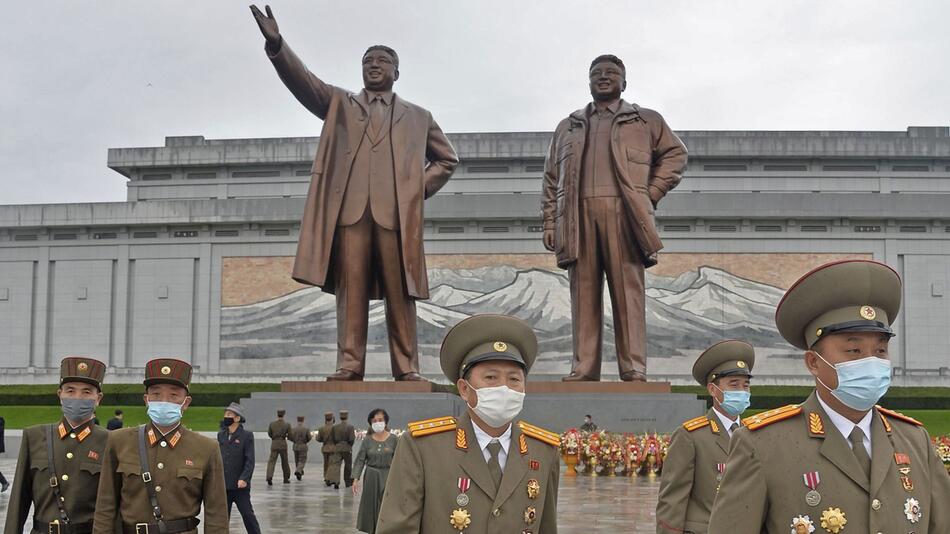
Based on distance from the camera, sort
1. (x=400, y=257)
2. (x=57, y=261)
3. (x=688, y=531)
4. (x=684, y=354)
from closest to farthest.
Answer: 1. (x=688, y=531)
2. (x=400, y=257)
3. (x=684, y=354)
4. (x=57, y=261)

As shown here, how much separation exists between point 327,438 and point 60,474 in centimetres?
624

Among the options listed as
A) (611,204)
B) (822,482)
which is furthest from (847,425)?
(611,204)

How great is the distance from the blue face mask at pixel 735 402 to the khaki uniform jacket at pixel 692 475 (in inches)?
7.6

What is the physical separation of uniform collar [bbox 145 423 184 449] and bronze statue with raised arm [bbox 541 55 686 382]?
7971 millimetres

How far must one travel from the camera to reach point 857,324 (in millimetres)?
2674

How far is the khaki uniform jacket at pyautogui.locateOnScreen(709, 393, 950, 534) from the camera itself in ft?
8.51

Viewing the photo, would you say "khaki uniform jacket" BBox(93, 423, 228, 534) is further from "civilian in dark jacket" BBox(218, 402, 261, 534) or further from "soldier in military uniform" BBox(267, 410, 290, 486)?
"soldier in military uniform" BBox(267, 410, 290, 486)

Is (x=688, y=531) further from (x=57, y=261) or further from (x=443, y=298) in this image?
(x=57, y=261)

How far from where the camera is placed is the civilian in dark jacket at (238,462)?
7.36 metres

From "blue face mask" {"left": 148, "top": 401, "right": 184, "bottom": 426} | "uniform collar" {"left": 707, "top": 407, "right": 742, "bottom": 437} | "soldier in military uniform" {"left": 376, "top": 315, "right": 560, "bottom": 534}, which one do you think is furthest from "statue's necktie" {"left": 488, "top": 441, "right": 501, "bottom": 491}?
"blue face mask" {"left": 148, "top": 401, "right": 184, "bottom": 426}

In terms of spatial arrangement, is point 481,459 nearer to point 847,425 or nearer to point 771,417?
point 771,417

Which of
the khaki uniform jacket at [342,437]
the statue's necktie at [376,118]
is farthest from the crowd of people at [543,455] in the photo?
the statue's necktie at [376,118]

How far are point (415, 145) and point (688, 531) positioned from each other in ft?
26.3

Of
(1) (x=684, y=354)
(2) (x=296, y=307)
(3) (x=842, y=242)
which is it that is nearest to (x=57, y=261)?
(2) (x=296, y=307)
